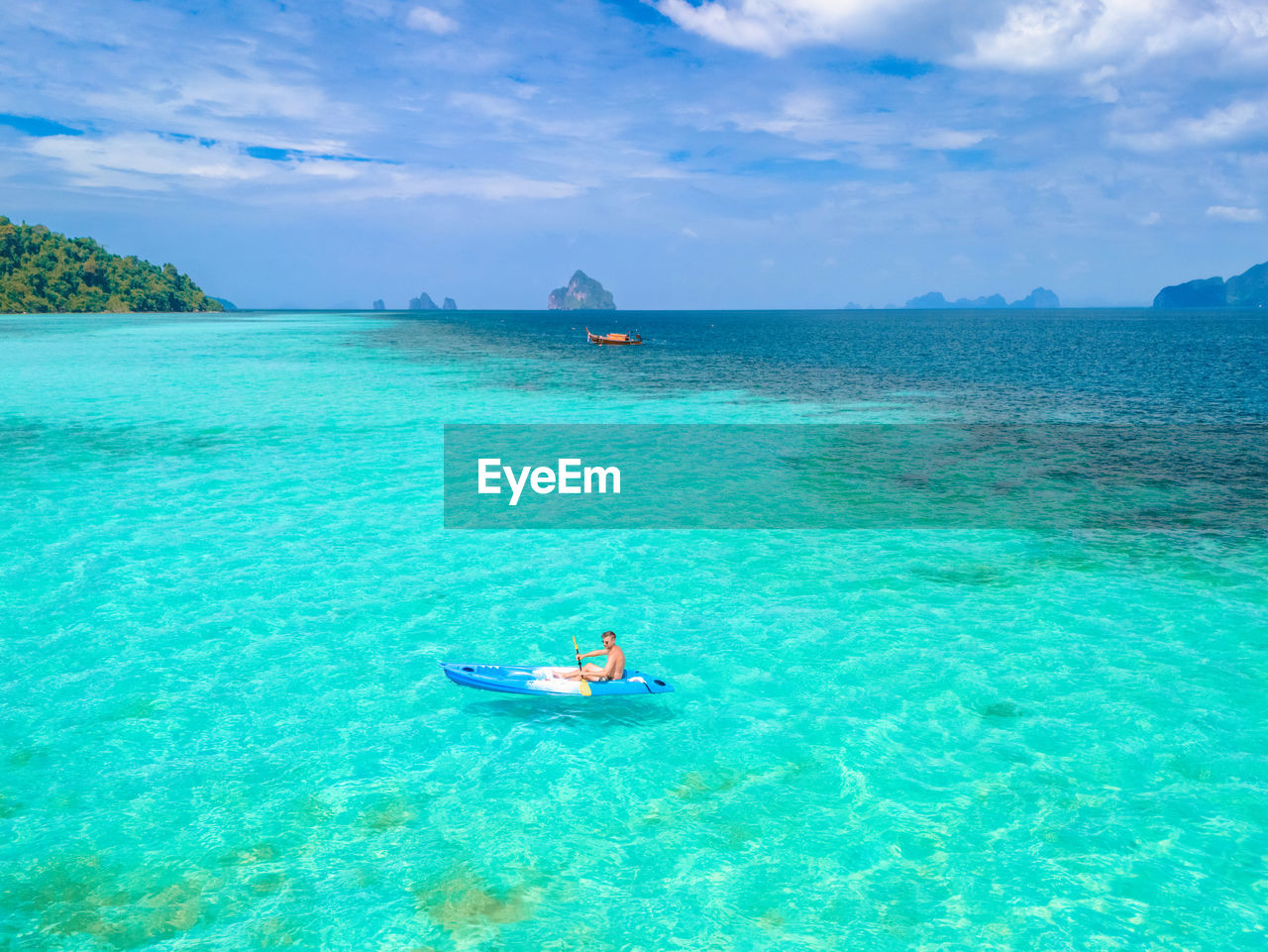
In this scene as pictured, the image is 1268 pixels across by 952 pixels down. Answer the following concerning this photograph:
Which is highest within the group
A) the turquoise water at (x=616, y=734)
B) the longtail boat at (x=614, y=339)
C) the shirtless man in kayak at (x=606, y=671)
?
the longtail boat at (x=614, y=339)

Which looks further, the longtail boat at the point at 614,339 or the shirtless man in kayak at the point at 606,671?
the longtail boat at the point at 614,339

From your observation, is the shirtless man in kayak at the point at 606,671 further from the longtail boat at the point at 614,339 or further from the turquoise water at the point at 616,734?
the longtail boat at the point at 614,339

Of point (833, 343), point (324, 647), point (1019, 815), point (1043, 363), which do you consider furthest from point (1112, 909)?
point (833, 343)

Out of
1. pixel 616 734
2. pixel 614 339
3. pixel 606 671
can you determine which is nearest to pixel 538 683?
pixel 606 671

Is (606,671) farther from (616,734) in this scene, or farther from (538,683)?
(538,683)

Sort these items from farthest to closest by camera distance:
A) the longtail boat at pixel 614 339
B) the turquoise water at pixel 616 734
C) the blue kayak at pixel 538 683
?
the longtail boat at pixel 614 339 < the blue kayak at pixel 538 683 < the turquoise water at pixel 616 734

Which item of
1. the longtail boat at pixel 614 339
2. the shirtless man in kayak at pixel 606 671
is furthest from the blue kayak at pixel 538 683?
the longtail boat at pixel 614 339

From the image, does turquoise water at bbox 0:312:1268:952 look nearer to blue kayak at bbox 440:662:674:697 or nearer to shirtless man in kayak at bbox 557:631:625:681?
blue kayak at bbox 440:662:674:697
